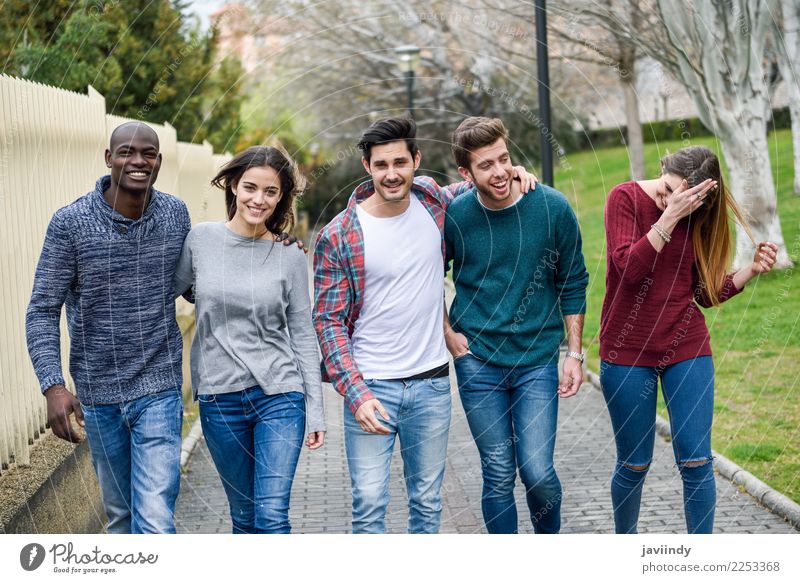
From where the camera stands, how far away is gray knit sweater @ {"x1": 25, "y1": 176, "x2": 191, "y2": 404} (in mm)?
4199

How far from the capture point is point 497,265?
468cm

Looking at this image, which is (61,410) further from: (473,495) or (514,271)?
(473,495)

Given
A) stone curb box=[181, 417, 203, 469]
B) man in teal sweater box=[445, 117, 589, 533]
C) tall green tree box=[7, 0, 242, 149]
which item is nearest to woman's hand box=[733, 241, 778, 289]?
man in teal sweater box=[445, 117, 589, 533]

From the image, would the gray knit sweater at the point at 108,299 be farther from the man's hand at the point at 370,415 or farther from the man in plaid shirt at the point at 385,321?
the man's hand at the point at 370,415

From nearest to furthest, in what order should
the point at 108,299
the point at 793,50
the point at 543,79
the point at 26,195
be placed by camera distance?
the point at 108,299 < the point at 26,195 < the point at 793,50 < the point at 543,79

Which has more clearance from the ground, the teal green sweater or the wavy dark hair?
the wavy dark hair

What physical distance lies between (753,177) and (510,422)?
23.4ft

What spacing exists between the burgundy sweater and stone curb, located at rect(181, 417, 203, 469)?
4236 millimetres

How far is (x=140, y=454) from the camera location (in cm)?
438

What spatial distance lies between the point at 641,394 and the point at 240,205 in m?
1.96

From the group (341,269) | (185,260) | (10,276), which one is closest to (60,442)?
(10,276)

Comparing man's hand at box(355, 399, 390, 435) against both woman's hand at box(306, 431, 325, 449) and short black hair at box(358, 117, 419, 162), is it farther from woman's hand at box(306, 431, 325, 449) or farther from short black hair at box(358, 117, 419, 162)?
short black hair at box(358, 117, 419, 162)

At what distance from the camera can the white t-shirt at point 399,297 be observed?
14.5 feet

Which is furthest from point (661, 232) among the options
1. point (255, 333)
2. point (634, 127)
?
point (634, 127)
